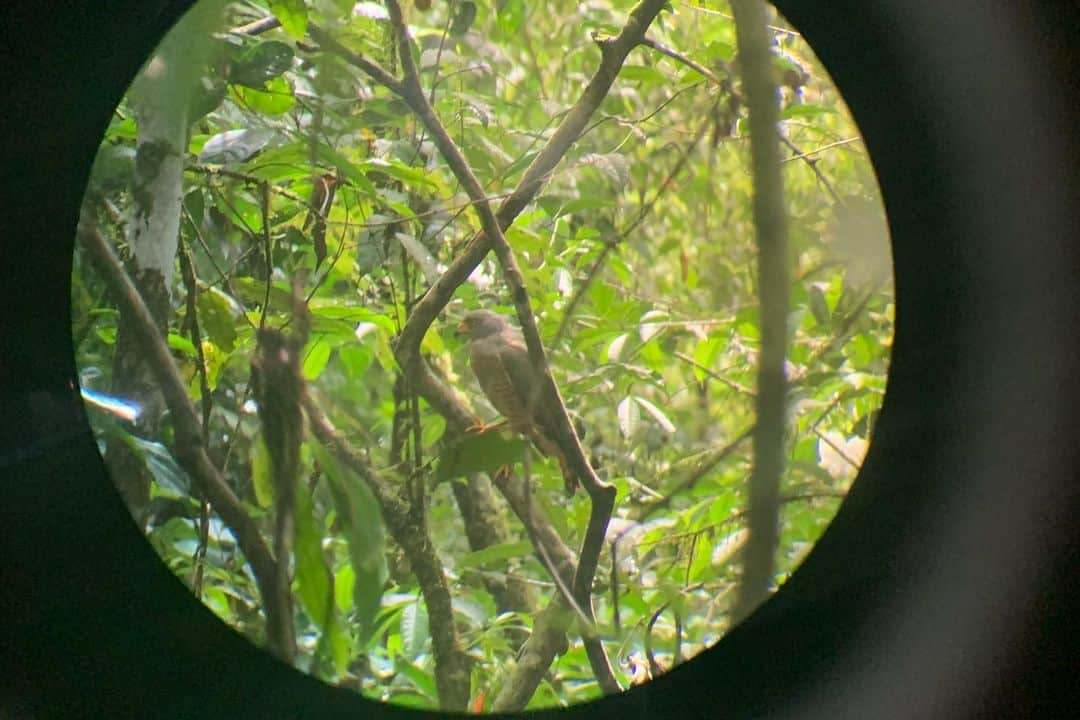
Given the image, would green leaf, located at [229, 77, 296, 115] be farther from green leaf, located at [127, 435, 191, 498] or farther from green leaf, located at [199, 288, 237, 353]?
green leaf, located at [127, 435, 191, 498]

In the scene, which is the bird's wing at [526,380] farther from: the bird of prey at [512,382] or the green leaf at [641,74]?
the green leaf at [641,74]

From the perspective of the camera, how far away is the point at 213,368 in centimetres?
78

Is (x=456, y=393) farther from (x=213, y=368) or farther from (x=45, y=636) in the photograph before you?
(x=45, y=636)

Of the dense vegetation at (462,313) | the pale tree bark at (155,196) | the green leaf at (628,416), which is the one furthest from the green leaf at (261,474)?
the green leaf at (628,416)

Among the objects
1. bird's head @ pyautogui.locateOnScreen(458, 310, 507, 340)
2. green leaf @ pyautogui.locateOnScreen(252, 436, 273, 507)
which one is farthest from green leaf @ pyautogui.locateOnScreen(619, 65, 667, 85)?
green leaf @ pyautogui.locateOnScreen(252, 436, 273, 507)

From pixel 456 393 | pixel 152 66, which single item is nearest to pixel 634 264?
pixel 456 393

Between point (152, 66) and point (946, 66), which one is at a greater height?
point (946, 66)

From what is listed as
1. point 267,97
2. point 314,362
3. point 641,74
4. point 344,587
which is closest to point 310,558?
point 344,587

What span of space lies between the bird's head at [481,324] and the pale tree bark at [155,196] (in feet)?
0.92

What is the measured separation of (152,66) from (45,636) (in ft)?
1.66

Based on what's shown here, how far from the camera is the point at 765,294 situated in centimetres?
76

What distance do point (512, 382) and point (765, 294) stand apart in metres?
0.24

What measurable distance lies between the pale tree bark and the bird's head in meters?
0.28

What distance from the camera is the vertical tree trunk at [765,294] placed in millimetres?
758
